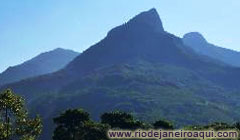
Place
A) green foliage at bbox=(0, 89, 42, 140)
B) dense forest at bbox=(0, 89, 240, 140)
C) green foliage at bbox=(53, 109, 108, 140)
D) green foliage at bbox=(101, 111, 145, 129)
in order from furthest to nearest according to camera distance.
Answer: green foliage at bbox=(101, 111, 145, 129)
green foliage at bbox=(53, 109, 108, 140)
dense forest at bbox=(0, 89, 240, 140)
green foliage at bbox=(0, 89, 42, 140)

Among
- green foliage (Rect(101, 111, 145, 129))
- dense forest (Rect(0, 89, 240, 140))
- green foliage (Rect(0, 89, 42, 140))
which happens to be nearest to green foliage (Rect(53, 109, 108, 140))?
dense forest (Rect(0, 89, 240, 140))

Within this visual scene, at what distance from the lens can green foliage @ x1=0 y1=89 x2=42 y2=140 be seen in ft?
239

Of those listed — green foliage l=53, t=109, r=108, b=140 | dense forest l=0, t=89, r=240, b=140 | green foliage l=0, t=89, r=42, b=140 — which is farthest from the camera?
green foliage l=53, t=109, r=108, b=140

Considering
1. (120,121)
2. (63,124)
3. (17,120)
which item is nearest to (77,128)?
(63,124)

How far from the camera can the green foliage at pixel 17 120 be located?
7275 cm

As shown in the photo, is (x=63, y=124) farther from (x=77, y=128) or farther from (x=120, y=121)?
(x=120, y=121)

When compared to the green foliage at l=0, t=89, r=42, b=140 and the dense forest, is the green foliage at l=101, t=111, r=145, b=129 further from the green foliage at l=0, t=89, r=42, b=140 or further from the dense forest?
the green foliage at l=0, t=89, r=42, b=140

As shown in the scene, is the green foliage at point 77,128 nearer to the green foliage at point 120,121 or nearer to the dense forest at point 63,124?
the dense forest at point 63,124

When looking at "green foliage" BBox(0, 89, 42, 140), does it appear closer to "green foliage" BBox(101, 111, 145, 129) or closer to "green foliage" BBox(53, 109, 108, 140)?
"green foliage" BBox(53, 109, 108, 140)

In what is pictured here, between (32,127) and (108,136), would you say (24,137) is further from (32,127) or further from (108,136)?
(108,136)

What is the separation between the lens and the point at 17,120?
73312 mm

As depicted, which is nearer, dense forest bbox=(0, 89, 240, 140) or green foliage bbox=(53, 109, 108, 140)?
dense forest bbox=(0, 89, 240, 140)

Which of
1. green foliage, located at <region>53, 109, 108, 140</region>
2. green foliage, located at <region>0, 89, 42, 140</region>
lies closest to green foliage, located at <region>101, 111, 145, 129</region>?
green foliage, located at <region>53, 109, 108, 140</region>

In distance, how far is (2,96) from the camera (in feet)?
238
